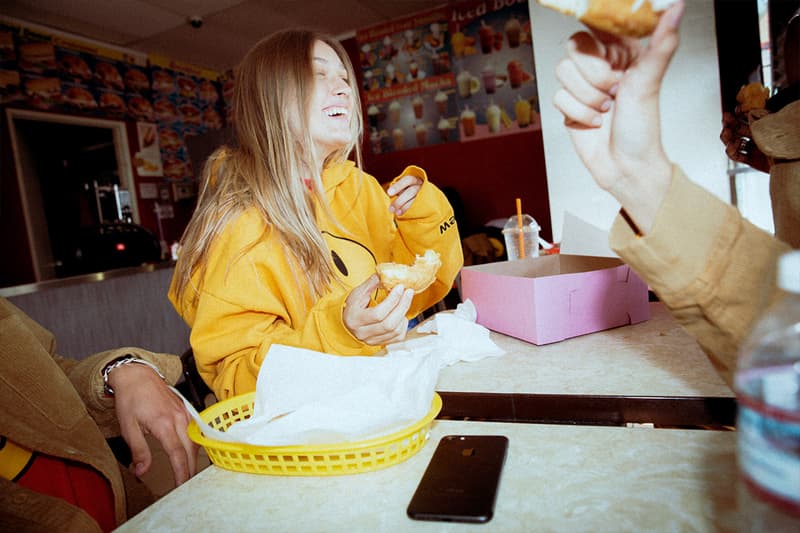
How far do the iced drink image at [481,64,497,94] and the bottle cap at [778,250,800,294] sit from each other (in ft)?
15.5

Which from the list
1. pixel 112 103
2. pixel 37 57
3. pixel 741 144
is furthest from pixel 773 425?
pixel 112 103

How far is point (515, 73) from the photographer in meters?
4.57

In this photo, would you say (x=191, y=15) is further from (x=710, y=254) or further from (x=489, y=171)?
(x=710, y=254)

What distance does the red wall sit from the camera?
15.4 feet

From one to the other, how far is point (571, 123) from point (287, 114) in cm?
107

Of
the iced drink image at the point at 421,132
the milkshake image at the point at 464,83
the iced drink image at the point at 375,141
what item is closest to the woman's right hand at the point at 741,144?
the milkshake image at the point at 464,83

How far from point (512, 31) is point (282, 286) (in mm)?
4182

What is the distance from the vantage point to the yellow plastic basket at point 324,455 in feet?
2.04

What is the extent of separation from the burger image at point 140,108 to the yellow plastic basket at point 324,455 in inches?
220

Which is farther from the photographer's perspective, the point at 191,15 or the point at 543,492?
the point at 191,15

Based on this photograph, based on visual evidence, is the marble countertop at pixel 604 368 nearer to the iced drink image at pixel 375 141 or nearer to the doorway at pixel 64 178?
the iced drink image at pixel 375 141

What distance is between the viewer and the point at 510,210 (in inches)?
194

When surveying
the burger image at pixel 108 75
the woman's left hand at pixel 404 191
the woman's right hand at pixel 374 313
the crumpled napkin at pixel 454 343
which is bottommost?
the crumpled napkin at pixel 454 343

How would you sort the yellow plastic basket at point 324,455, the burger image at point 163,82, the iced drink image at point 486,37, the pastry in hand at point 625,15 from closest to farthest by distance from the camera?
the pastry in hand at point 625,15 → the yellow plastic basket at point 324,455 → the iced drink image at point 486,37 → the burger image at point 163,82
